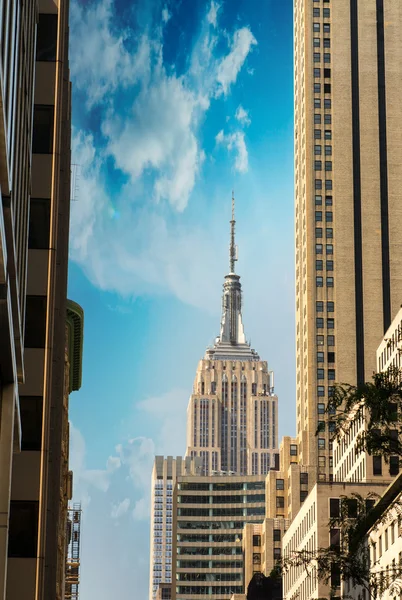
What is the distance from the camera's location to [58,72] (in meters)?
64.9

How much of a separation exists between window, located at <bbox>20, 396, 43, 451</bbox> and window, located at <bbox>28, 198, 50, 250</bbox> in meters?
7.27

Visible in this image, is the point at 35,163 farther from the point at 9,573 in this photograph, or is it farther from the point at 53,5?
the point at 9,573

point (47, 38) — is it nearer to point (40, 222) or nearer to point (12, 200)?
point (40, 222)

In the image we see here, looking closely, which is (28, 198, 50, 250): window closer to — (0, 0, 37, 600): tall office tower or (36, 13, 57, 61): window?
(36, 13, 57, 61): window

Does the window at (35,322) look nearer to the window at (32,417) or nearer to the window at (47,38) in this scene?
the window at (32,417)

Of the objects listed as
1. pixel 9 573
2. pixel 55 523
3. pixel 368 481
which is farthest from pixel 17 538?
pixel 368 481

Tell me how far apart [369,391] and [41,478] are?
21.9m

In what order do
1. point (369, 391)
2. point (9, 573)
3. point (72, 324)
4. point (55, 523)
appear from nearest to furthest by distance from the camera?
point (369, 391)
point (9, 573)
point (55, 523)
point (72, 324)

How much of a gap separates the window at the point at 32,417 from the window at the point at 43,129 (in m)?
11.8

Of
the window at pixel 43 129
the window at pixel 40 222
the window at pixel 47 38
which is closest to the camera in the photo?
the window at pixel 40 222

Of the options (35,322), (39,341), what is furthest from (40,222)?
(39,341)

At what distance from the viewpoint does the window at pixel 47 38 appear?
65000 mm

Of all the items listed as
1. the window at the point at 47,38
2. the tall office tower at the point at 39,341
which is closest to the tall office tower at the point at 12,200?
the tall office tower at the point at 39,341

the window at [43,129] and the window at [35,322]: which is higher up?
the window at [43,129]
